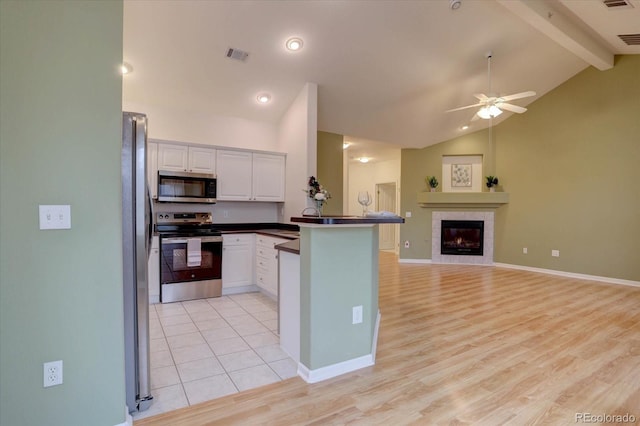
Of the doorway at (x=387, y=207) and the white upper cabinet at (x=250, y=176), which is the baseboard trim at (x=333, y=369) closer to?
the white upper cabinet at (x=250, y=176)

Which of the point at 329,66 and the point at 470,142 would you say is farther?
the point at 470,142

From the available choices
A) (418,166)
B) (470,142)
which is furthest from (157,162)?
(470,142)

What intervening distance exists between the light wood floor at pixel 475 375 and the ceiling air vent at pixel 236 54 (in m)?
3.56

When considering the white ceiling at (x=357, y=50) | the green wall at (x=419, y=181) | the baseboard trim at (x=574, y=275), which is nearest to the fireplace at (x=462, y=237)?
the green wall at (x=419, y=181)

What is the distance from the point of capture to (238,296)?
439 cm

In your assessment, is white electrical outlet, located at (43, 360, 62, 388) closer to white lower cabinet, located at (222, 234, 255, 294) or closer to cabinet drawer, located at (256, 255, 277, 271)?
cabinet drawer, located at (256, 255, 277, 271)

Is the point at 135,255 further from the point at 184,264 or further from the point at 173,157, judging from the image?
the point at 173,157

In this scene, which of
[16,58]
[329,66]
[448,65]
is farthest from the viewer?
[448,65]

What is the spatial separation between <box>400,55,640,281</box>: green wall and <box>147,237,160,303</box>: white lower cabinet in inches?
262

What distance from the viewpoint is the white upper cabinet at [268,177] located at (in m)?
4.96

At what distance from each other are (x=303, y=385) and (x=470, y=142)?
22.5ft

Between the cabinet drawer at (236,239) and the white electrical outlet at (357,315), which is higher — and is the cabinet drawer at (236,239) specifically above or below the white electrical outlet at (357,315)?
above

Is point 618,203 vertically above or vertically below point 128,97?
below

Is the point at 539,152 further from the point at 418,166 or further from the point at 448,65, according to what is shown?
the point at 448,65
